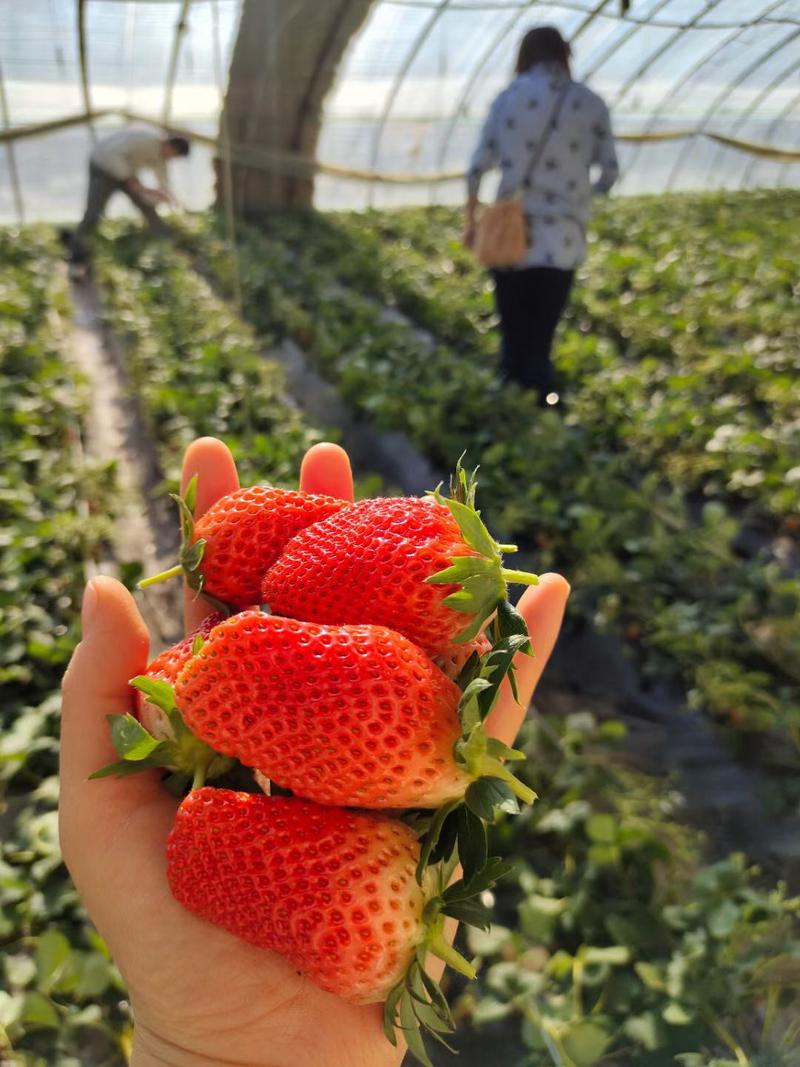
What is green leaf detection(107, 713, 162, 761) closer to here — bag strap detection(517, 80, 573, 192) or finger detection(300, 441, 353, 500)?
finger detection(300, 441, 353, 500)

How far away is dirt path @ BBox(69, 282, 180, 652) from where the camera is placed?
2.96m

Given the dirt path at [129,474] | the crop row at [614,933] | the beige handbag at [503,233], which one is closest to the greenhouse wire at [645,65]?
the beige handbag at [503,233]

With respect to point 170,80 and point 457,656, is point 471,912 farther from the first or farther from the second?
point 170,80

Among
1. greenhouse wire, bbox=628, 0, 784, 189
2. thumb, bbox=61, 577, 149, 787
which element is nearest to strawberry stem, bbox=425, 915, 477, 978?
thumb, bbox=61, 577, 149, 787

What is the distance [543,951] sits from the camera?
5.70 feet

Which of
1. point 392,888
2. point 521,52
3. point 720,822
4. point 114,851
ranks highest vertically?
point 521,52

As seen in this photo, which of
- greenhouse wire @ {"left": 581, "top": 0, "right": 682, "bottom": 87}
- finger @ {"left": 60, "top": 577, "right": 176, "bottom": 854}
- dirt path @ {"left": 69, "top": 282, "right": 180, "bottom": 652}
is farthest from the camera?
greenhouse wire @ {"left": 581, "top": 0, "right": 682, "bottom": 87}

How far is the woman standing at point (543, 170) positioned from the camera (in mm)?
3504

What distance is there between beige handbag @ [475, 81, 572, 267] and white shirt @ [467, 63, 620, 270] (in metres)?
0.03

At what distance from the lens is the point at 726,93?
9281 millimetres

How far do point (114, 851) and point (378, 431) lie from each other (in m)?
3.08

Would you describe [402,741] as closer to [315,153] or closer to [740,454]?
[740,454]

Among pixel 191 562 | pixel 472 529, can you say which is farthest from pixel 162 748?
pixel 472 529

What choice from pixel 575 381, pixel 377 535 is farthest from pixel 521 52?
pixel 377 535
